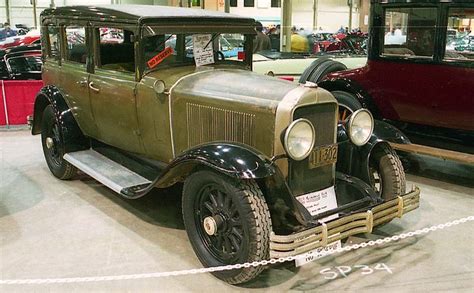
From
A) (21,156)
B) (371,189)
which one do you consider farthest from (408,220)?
(21,156)

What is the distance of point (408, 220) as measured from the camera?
415 cm

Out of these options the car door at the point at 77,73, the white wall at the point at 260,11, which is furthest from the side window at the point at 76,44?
the white wall at the point at 260,11

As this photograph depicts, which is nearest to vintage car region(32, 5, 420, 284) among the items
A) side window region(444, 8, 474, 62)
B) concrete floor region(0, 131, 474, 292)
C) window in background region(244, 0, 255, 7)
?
concrete floor region(0, 131, 474, 292)

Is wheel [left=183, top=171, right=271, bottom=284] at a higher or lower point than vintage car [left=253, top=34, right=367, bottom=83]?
lower

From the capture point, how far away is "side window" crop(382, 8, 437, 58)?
199 inches

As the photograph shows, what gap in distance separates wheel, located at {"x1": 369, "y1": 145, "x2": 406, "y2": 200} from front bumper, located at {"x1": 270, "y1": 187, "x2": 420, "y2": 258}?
9.3 inches

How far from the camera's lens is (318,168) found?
11.2 feet

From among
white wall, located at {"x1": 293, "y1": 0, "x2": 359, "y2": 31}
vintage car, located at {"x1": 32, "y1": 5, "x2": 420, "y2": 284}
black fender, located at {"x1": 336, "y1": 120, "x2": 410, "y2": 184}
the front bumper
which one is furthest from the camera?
white wall, located at {"x1": 293, "y1": 0, "x2": 359, "y2": 31}

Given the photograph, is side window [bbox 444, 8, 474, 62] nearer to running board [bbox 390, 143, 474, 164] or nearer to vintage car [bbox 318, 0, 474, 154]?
vintage car [bbox 318, 0, 474, 154]

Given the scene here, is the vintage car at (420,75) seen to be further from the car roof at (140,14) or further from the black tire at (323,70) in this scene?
the car roof at (140,14)

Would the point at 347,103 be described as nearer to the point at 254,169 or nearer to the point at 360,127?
the point at 360,127

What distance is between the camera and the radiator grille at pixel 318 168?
10.7 ft

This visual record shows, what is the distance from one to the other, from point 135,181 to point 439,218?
2.52m

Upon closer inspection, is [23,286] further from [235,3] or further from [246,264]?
[235,3]
